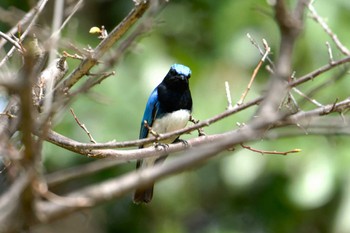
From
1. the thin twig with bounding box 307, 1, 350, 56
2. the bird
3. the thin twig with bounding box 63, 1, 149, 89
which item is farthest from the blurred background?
the thin twig with bounding box 307, 1, 350, 56

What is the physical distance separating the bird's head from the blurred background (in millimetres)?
240

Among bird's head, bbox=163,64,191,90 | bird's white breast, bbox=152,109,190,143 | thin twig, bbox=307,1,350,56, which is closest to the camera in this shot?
thin twig, bbox=307,1,350,56

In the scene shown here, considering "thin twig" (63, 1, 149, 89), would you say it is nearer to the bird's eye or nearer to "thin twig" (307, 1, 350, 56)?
"thin twig" (307, 1, 350, 56)

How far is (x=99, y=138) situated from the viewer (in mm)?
5609

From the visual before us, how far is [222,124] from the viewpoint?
5352 millimetres

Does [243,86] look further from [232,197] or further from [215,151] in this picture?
[215,151]

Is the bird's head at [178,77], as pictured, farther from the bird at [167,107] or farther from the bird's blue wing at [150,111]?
the bird's blue wing at [150,111]

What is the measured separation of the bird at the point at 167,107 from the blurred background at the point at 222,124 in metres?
0.23

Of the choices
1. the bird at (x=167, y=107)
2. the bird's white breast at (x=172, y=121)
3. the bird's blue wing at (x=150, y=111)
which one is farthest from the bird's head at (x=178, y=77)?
the bird's white breast at (x=172, y=121)

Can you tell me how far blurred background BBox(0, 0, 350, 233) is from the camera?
17.8ft

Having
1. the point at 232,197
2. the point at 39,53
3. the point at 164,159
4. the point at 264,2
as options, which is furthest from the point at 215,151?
the point at 232,197

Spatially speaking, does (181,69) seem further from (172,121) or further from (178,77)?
(172,121)

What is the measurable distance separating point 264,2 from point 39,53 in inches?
113

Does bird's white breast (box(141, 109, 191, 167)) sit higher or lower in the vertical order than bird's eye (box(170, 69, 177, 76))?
lower
